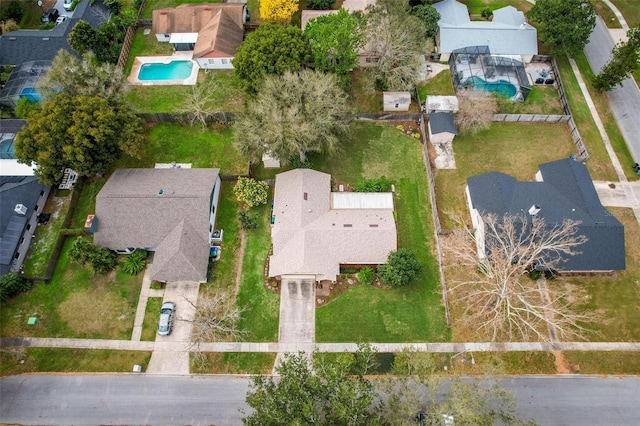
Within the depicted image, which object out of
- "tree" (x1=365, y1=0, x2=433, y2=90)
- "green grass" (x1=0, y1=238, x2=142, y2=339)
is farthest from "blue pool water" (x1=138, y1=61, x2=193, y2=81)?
"green grass" (x1=0, y1=238, x2=142, y2=339)

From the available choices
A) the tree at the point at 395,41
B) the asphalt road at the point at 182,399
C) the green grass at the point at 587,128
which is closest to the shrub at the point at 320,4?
the tree at the point at 395,41

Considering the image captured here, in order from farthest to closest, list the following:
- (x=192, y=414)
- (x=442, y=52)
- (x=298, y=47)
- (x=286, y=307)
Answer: (x=442, y=52), (x=298, y=47), (x=286, y=307), (x=192, y=414)

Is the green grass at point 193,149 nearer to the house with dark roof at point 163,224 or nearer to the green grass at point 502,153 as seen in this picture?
the house with dark roof at point 163,224

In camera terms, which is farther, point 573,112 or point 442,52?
point 442,52

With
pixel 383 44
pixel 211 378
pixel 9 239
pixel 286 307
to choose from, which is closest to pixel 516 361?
pixel 286 307

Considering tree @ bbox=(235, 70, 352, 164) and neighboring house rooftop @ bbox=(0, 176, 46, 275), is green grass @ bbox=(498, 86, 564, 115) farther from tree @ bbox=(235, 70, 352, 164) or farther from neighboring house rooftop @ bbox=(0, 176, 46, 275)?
neighboring house rooftop @ bbox=(0, 176, 46, 275)

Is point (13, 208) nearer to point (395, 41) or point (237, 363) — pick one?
point (237, 363)

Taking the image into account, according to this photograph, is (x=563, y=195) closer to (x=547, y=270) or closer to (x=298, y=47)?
(x=547, y=270)

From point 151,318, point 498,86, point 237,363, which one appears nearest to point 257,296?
point 237,363
